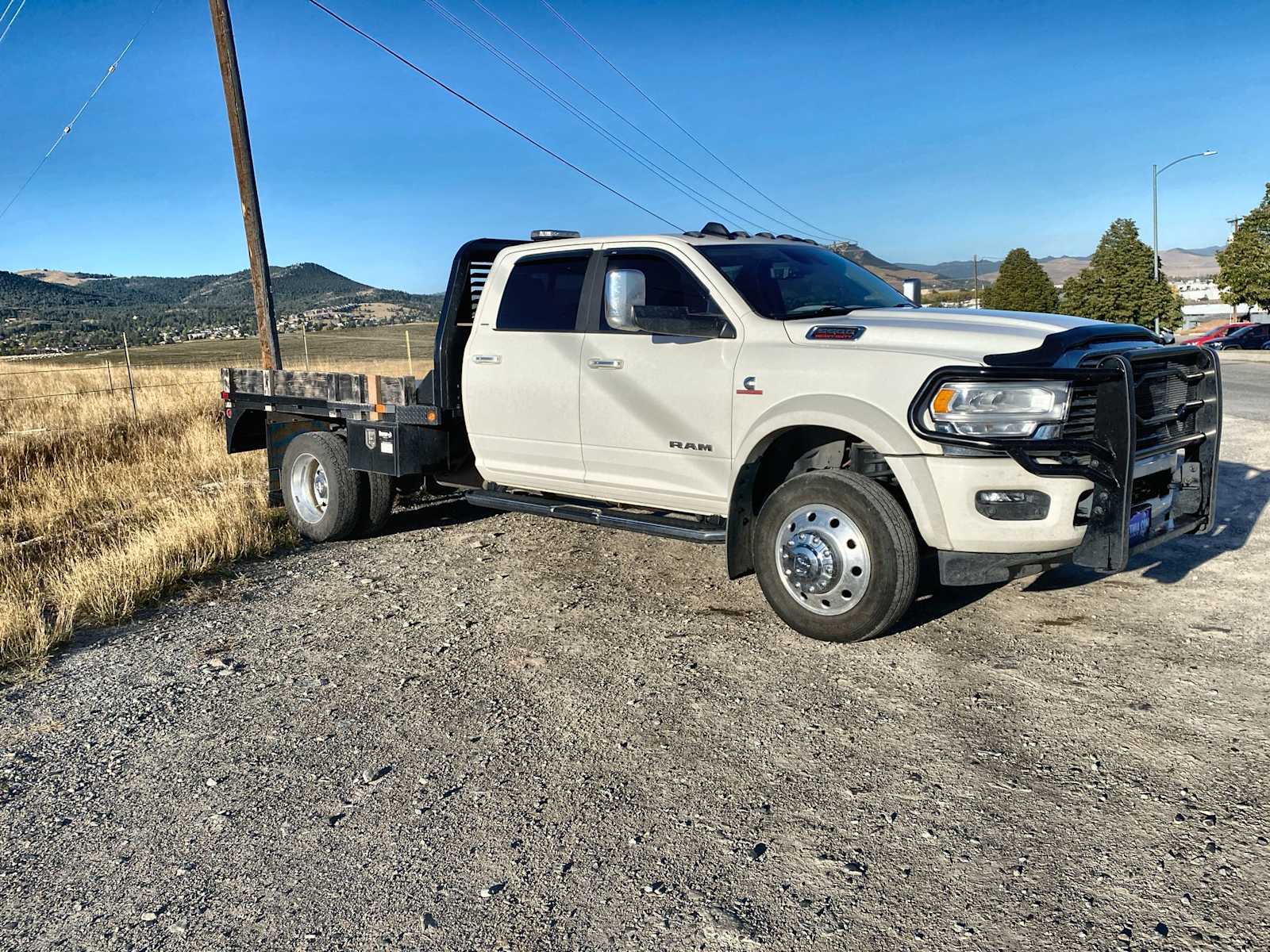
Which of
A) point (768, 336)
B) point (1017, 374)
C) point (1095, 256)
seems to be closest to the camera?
point (1017, 374)

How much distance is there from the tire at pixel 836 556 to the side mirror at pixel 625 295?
127cm

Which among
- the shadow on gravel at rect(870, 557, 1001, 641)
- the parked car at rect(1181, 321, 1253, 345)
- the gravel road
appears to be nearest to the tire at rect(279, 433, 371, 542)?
the gravel road

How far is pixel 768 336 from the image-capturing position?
17.1 ft

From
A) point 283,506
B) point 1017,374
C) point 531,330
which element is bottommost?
point 283,506

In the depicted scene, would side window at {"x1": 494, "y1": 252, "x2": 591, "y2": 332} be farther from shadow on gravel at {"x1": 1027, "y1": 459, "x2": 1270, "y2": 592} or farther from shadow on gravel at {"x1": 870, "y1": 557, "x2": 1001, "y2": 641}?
shadow on gravel at {"x1": 1027, "y1": 459, "x2": 1270, "y2": 592}

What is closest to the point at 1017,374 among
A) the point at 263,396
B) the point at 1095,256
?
the point at 263,396

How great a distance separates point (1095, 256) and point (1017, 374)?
5304 cm

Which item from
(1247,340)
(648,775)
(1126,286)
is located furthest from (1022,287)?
(648,775)

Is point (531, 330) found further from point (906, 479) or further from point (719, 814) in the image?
point (719, 814)

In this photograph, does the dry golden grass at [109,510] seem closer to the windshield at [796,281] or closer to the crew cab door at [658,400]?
the crew cab door at [658,400]

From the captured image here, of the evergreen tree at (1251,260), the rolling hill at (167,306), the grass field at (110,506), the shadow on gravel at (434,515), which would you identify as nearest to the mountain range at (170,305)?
the rolling hill at (167,306)

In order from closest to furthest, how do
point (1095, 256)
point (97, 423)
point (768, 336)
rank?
point (768, 336) → point (97, 423) → point (1095, 256)

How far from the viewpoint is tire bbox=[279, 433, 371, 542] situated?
745 centimetres

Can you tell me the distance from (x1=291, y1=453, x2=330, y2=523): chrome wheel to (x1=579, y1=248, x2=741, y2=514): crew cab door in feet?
8.79
